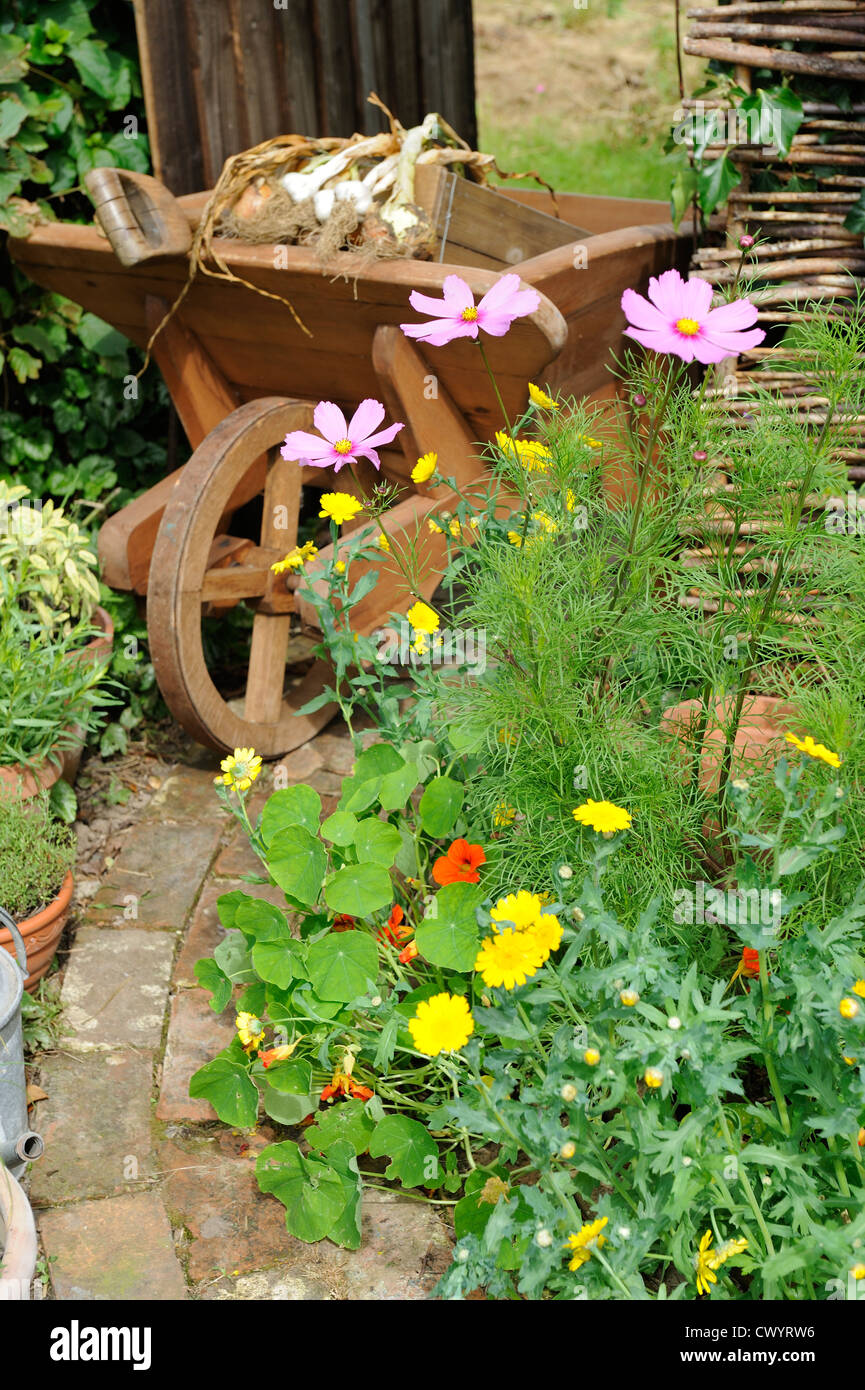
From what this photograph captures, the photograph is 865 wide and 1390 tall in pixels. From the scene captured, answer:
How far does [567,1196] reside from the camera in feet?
5.18

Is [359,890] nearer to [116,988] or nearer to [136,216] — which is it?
[116,988]

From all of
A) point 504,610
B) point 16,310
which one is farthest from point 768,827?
point 16,310

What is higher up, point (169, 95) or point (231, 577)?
point (169, 95)

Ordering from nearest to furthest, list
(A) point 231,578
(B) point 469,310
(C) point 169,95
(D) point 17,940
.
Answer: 1. (B) point 469,310
2. (D) point 17,940
3. (A) point 231,578
4. (C) point 169,95

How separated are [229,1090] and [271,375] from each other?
5.83 ft

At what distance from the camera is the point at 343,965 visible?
1885 millimetres

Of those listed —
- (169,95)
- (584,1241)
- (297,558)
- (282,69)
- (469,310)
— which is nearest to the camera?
(584,1241)

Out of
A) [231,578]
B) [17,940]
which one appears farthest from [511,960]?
[231,578]

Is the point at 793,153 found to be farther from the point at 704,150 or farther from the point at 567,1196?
the point at 567,1196

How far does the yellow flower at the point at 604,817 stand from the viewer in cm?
155

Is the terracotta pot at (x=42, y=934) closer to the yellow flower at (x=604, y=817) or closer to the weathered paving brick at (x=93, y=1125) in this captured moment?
the weathered paving brick at (x=93, y=1125)

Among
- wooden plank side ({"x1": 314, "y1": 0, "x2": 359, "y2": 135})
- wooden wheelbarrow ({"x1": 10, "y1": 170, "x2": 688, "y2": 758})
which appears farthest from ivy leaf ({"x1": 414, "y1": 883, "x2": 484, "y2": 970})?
wooden plank side ({"x1": 314, "y1": 0, "x2": 359, "y2": 135})

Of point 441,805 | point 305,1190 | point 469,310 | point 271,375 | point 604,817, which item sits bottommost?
point 305,1190

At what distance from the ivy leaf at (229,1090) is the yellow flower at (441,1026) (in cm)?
49
